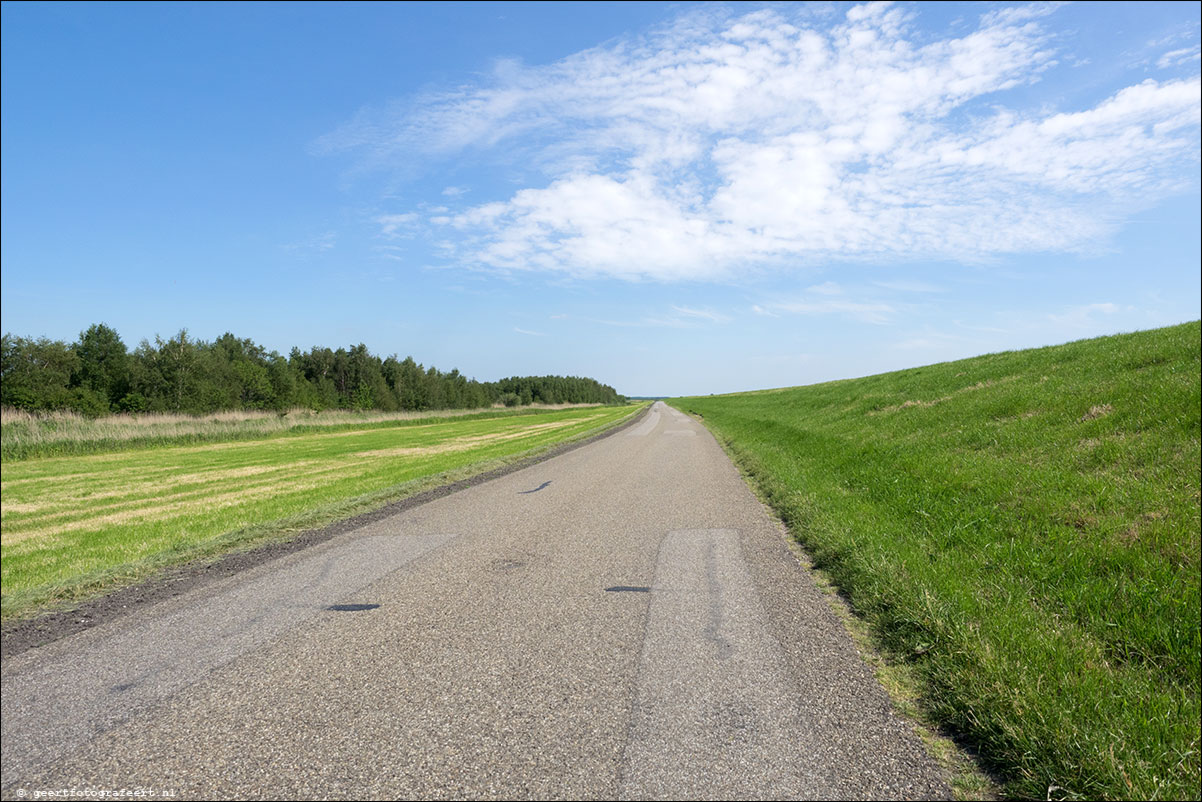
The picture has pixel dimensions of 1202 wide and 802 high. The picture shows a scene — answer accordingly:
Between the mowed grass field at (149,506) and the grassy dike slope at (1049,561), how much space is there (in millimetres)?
6363

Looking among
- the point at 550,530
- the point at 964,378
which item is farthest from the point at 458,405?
the point at 550,530

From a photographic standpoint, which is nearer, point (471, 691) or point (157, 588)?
point (471, 691)

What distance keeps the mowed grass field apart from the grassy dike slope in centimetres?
636

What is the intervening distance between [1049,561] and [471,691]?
595 cm

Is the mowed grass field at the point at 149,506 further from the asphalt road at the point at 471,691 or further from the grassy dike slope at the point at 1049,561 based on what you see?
the grassy dike slope at the point at 1049,561

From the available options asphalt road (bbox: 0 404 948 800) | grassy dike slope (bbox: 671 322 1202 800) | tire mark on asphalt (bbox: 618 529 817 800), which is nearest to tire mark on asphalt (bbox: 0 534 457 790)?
asphalt road (bbox: 0 404 948 800)

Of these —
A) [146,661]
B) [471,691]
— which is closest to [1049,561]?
[471,691]

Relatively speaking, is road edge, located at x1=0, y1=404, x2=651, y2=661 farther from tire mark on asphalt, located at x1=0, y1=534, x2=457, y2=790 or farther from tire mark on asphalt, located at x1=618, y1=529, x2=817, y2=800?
tire mark on asphalt, located at x1=618, y1=529, x2=817, y2=800

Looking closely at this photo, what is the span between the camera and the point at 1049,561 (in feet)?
20.4

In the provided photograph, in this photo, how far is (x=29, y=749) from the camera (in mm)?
3404

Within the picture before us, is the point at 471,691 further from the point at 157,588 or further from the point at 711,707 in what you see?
the point at 157,588

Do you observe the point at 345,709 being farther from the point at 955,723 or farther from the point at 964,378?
the point at 964,378

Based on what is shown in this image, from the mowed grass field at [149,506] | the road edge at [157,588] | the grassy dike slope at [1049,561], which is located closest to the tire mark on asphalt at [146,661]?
the road edge at [157,588]

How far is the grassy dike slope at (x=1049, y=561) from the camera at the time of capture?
11.5 ft
